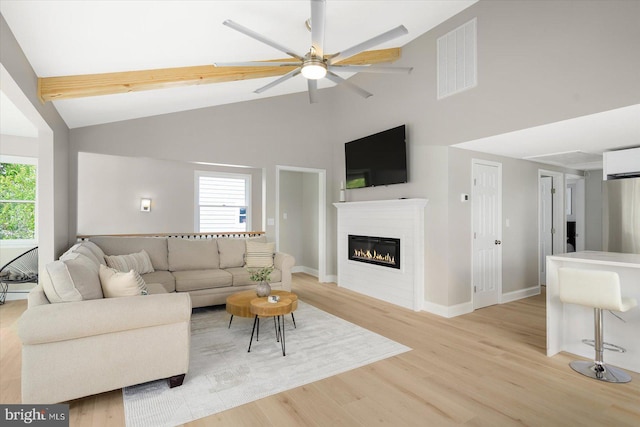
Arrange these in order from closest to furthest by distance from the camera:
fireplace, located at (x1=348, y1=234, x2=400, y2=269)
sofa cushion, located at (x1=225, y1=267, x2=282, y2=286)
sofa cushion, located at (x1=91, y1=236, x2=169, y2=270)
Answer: sofa cushion, located at (x1=91, y1=236, x2=169, y2=270), sofa cushion, located at (x1=225, y1=267, x2=282, y2=286), fireplace, located at (x1=348, y1=234, x2=400, y2=269)

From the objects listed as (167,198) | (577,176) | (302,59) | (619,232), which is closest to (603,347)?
(619,232)

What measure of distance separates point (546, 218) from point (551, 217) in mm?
131

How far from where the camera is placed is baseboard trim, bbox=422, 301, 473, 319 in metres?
4.40

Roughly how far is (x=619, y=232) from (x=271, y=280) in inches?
185

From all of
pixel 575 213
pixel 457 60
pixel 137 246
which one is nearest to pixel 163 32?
pixel 137 246

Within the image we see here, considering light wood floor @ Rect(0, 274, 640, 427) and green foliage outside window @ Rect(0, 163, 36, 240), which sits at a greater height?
green foliage outside window @ Rect(0, 163, 36, 240)

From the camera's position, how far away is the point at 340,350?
3244mm

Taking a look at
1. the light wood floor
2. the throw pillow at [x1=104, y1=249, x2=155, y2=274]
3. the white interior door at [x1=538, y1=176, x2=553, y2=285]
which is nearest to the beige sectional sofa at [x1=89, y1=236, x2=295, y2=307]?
the throw pillow at [x1=104, y1=249, x2=155, y2=274]

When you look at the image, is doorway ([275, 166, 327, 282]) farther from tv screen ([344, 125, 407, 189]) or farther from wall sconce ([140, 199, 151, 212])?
wall sconce ([140, 199, 151, 212])

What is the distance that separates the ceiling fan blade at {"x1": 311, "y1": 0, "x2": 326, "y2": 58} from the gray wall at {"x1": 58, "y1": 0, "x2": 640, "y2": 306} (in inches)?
89.2

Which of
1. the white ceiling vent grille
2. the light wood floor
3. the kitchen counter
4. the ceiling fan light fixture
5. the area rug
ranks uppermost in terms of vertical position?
the white ceiling vent grille

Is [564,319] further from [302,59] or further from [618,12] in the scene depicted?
[302,59]

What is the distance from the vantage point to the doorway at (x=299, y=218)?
300 inches

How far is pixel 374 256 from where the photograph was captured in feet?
18.0
